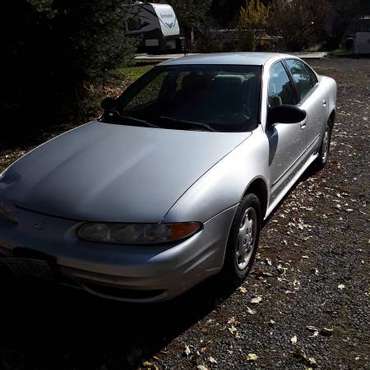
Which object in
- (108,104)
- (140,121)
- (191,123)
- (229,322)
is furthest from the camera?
(108,104)

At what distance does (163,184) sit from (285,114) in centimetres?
143

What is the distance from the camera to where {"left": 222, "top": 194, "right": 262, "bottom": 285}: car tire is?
10.4ft

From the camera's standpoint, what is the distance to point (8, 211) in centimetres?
298

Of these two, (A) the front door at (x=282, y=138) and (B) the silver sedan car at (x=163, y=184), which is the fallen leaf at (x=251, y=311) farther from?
(A) the front door at (x=282, y=138)

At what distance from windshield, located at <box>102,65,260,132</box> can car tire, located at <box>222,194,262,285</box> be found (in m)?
0.67

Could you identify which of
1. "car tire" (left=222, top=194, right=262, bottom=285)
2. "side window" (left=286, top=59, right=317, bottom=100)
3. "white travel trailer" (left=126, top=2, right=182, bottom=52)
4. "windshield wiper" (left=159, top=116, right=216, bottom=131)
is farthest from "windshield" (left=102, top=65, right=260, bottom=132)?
"white travel trailer" (left=126, top=2, right=182, bottom=52)

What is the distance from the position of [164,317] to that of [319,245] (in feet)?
5.42

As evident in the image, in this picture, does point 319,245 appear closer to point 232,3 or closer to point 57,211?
point 57,211

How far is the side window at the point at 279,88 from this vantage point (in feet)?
13.7

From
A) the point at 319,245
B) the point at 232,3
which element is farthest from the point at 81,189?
the point at 232,3

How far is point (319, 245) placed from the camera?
4.11 meters

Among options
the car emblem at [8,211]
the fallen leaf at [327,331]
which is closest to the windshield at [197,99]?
the car emblem at [8,211]

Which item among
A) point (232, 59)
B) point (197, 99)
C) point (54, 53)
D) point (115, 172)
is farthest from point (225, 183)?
point (54, 53)

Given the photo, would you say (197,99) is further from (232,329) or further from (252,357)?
(252,357)
